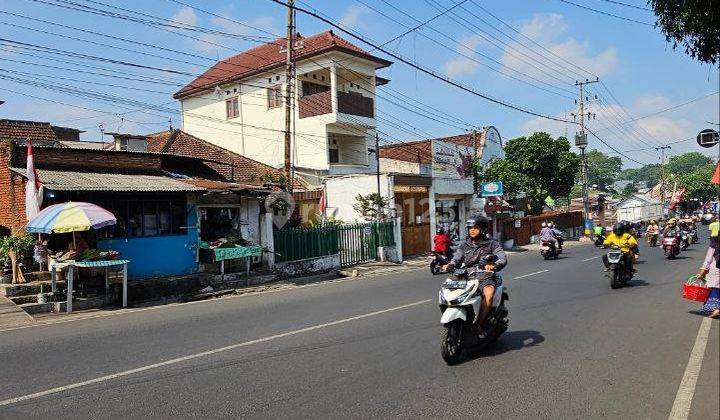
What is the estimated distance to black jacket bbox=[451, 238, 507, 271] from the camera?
6770mm

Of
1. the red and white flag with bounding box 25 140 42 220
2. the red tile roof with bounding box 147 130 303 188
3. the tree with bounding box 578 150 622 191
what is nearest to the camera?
the red and white flag with bounding box 25 140 42 220

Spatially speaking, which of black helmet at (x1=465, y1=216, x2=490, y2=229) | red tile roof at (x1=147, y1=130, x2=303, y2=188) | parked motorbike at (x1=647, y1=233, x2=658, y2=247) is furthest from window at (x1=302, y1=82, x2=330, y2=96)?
black helmet at (x1=465, y1=216, x2=490, y2=229)

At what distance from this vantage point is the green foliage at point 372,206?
79.9ft

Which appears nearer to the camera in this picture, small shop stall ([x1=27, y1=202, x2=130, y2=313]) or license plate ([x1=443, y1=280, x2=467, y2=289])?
license plate ([x1=443, y1=280, x2=467, y2=289])

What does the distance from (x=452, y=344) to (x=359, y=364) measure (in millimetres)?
1080

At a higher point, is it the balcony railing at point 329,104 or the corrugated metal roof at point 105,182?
the balcony railing at point 329,104

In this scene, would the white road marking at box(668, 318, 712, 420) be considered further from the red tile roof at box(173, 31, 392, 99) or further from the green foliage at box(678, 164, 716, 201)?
the green foliage at box(678, 164, 716, 201)

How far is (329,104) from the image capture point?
28.9 m

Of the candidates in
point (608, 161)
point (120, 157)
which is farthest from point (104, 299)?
point (608, 161)

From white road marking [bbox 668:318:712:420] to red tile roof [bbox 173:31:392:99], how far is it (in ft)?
79.1

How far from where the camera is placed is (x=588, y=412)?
4.47m

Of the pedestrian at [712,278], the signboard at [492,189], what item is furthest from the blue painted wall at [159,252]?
the signboard at [492,189]

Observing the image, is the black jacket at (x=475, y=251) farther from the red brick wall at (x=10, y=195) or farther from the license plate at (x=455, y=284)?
the red brick wall at (x=10, y=195)

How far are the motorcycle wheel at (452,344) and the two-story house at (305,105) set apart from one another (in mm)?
22836
